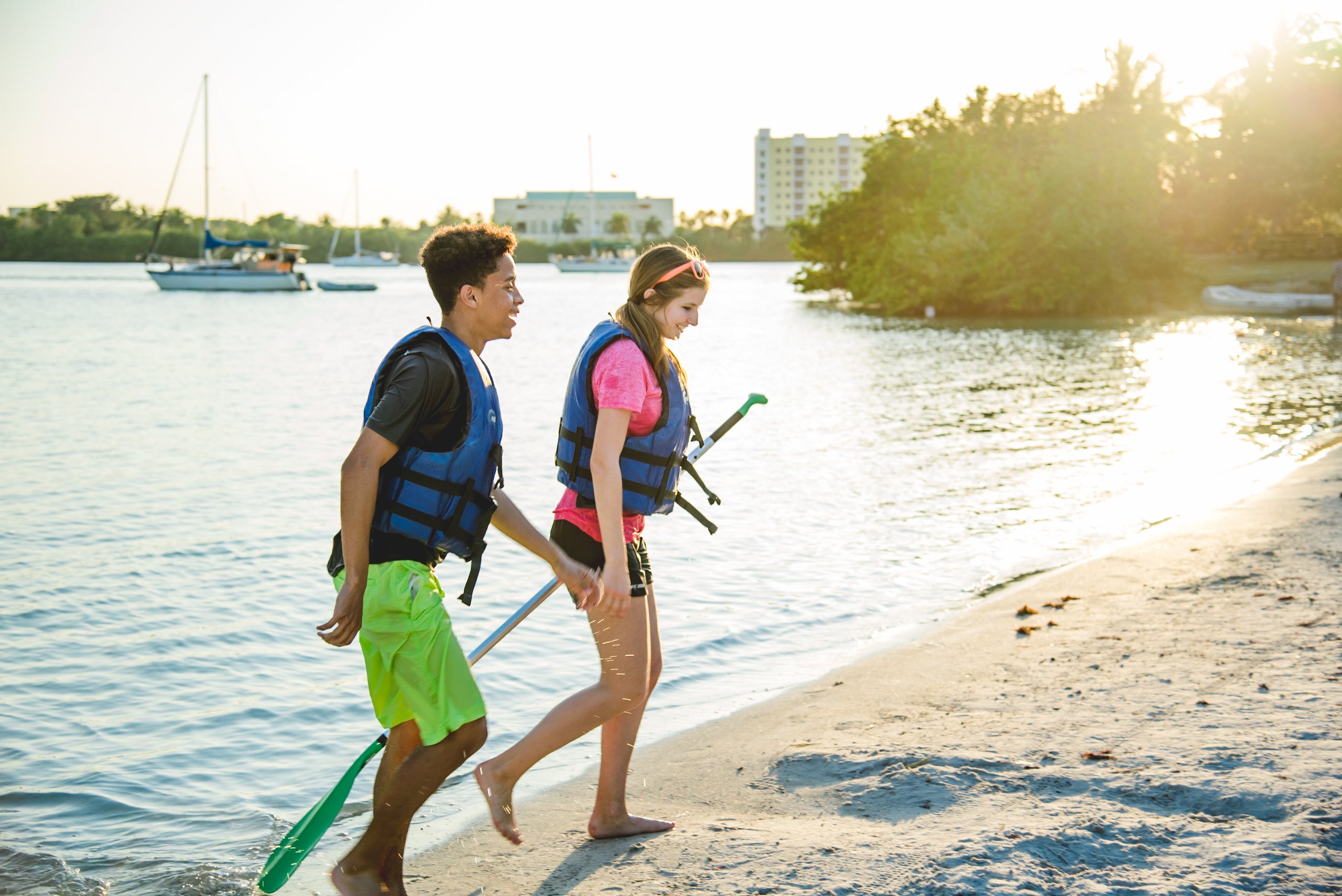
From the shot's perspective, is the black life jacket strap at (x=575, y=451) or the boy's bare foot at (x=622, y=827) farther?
the boy's bare foot at (x=622, y=827)

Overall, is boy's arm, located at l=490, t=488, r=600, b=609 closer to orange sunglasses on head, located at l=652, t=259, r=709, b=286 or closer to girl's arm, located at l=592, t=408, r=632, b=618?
girl's arm, located at l=592, t=408, r=632, b=618

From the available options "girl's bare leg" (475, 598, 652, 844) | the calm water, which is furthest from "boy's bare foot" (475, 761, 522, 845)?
the calm water

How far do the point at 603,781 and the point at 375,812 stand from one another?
0.93m

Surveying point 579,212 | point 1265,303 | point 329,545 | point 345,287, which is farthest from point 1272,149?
point 579,212

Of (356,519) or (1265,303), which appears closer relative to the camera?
(356,519)

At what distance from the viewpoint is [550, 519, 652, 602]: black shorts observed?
3598 millimetres

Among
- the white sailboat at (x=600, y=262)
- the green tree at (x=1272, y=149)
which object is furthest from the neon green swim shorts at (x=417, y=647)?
the white sailboat at (x=600, y=262)

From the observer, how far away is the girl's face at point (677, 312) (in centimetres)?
362

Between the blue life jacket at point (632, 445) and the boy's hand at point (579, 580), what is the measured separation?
0.23 metres

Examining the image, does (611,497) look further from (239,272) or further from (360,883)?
(239,272)

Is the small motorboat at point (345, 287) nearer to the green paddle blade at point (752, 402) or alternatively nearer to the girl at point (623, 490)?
the green paddle blade at point (752, 402)

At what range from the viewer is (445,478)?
3.18m

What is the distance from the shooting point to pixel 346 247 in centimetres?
16188

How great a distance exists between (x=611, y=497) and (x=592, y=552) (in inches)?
10.3
